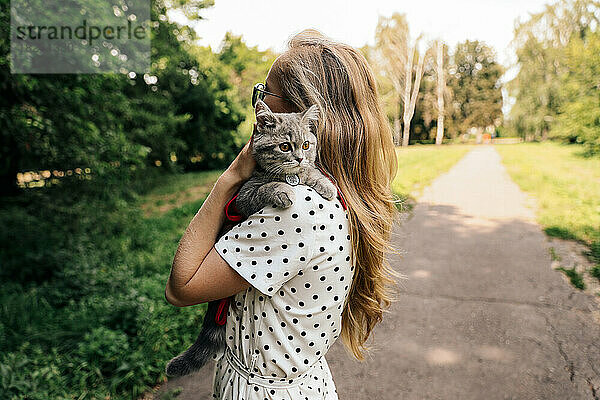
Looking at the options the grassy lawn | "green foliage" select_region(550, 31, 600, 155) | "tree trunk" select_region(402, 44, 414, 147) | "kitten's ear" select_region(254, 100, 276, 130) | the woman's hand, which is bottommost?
the grassy lawn

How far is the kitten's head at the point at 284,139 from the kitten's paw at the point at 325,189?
101 millimetres

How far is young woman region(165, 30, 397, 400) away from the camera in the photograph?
119 cm

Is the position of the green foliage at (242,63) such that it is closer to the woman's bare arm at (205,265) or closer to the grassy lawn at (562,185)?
the grassy lawn at (562,185)

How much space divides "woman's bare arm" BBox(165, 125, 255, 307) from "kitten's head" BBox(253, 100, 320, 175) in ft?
0.52

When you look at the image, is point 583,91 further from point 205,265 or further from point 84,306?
point 205,265

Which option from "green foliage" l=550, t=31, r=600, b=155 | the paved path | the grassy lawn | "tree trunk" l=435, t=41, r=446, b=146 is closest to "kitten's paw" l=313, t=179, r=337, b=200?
the paved path

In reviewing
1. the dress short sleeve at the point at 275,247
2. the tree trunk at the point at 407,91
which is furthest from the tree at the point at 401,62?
the dress short sleeve at the point at 275,247

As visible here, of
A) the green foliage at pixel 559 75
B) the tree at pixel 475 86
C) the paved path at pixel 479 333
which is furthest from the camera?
the green foliage at pixel 559 75

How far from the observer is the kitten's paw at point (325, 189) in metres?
1.26

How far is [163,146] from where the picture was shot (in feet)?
46.6

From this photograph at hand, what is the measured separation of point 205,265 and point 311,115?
1.94 feet

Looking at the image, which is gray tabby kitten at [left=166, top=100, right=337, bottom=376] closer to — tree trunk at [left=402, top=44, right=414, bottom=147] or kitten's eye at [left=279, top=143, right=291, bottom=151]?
kitten's eye at [left=279, top=143, right=291, bottom=151]

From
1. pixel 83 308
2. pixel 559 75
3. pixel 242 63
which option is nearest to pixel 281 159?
pixel 83 308

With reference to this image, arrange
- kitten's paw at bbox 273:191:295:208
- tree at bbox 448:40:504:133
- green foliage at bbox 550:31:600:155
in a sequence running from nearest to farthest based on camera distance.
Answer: kitten's paw at bbox 273:191:295:208 < tree at bbox 448:40:504:133 < green foliage at bbox 550:31:600:155
